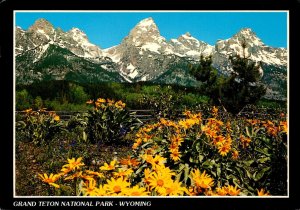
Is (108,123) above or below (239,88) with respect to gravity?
below

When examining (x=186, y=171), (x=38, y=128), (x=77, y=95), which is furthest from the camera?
(x=77, y=95)

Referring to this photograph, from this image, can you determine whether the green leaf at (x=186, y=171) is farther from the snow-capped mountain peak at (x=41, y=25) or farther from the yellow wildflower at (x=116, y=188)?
the snow-capped mountain peak at (x=41, y=25)

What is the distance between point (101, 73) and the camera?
17775cm

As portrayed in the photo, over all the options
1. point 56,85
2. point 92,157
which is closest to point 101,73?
point 56,85

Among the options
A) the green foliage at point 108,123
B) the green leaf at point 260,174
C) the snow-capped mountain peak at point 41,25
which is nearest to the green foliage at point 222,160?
the green leaf at point 260,174

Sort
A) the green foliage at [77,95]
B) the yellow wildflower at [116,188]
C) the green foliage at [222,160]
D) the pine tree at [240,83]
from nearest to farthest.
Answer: the yellow wildflower at [116,188] → the green foliage at [222,160] → the pine tree at [240,83] → the green foliage at [77,95]

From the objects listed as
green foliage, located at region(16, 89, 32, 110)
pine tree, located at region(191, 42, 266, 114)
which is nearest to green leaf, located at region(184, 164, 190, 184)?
pine tree, located at region(191, 42, 266, 114)

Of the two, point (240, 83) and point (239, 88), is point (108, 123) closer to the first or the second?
point (239, 88)

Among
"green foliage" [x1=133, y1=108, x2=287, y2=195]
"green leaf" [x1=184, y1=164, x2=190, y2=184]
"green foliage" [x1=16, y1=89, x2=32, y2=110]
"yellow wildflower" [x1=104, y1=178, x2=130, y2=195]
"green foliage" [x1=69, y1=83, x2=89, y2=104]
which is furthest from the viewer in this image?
"green foliage" [x1=69, y1=83, x2=89, y2=104]

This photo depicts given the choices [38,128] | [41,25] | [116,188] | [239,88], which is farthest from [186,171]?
[239,88]

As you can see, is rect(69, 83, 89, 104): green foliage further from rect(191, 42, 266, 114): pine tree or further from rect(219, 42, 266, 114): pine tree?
rect(219, 42, 266, 114): pine tree
